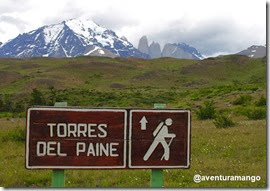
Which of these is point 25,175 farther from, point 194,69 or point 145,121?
point 194,69

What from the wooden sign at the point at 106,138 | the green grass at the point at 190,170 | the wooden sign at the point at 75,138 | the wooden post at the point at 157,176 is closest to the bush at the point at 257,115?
the green grass at the point at 190,170

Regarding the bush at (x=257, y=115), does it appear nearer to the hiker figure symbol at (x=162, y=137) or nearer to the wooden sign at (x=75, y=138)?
the hiker figure symbol at (x=162, y=137)

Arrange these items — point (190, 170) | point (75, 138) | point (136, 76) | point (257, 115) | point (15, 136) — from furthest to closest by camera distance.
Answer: point (136, 76) < point (257, 115) < point (15, 136) < point (190, 170) < point (75, 138)

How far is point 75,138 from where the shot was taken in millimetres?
5035

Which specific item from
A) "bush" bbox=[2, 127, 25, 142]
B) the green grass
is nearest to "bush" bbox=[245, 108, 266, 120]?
the green grass

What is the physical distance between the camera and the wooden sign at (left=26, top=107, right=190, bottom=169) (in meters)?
4.98

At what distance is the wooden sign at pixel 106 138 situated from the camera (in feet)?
16.4

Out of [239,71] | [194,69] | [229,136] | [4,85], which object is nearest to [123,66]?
[194,69]

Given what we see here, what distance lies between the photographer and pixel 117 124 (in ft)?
16.8

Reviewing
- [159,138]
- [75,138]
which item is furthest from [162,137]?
[75,138]

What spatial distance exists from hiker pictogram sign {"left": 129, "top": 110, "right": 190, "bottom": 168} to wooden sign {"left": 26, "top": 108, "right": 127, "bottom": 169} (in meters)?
0.13

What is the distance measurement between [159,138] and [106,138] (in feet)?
2.04

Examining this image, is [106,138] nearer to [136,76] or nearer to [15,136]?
[15,136]

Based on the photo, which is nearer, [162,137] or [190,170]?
[162,137]
